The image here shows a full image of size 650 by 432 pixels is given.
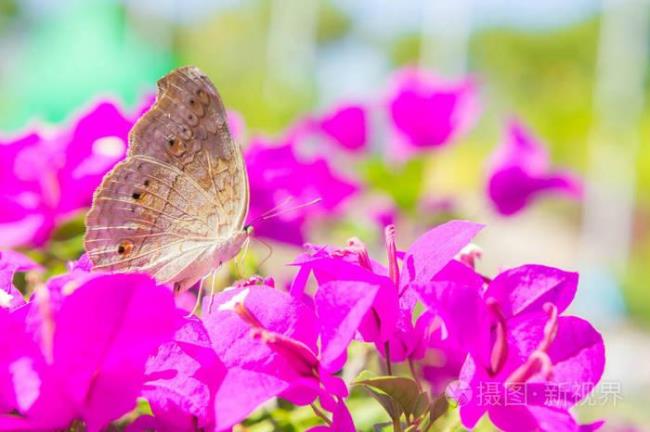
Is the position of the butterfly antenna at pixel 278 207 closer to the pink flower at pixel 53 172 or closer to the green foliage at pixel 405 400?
the pink flower at pixel 53 172

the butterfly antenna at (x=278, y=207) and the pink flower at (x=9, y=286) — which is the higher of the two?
the pink flower at (x=9, y=286)

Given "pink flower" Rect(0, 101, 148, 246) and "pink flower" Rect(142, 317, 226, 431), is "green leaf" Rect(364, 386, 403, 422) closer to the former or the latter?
"pink flower" Rect(142, 317, 226, 431)

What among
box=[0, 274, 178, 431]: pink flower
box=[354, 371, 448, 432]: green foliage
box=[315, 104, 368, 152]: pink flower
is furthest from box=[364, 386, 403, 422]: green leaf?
box=[315, 104, 368, 152]: pink flower

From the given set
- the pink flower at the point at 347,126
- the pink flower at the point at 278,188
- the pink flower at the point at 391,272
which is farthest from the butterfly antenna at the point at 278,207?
the pink flower at the point at 347,126

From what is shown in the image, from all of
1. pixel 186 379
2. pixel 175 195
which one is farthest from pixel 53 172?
pixel 186 379

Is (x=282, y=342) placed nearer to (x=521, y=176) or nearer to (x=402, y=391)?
(x=402, y=391)

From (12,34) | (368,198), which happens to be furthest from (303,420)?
(12,34)
